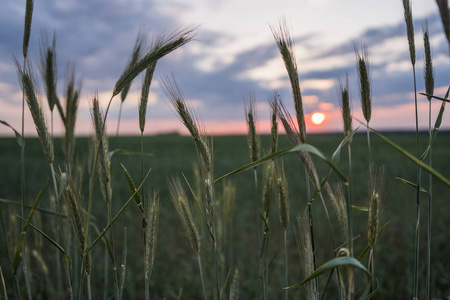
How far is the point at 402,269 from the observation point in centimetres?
366

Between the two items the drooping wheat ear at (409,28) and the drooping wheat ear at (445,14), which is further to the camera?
the drooping wheat ear at (409,28)

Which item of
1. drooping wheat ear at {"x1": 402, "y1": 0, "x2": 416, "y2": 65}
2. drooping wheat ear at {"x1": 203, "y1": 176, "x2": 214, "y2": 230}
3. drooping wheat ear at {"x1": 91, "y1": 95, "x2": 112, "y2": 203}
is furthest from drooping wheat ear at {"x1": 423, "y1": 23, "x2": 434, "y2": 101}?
drooping wheat ear at {"x1": 91, "y1": 95, "x2": 112, "y2": 203}

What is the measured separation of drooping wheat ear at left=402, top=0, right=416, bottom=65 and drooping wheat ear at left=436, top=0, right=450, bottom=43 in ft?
0.62

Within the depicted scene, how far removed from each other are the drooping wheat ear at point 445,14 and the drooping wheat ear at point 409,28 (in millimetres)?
188

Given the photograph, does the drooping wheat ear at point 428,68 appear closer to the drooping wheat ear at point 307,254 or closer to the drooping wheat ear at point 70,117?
the drooping wheat ear at point 307,254

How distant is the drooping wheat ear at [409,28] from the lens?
125 cm

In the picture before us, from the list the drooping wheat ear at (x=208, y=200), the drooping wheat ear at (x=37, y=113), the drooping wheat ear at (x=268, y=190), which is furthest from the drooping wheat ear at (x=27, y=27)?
the drooping wheat ear at (x=268, y=190)

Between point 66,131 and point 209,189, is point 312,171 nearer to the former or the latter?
point 209,189

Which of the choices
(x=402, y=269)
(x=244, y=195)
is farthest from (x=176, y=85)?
(x=244, y=195)

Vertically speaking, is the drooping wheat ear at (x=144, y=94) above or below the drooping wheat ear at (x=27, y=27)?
below

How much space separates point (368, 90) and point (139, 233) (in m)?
4.36

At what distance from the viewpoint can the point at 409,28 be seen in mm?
1268

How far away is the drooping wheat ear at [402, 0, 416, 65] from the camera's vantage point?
49.1 inches

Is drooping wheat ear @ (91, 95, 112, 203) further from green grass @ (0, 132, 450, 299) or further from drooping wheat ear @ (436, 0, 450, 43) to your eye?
drooping wheat ear @ (436, 0, 450, 43)
